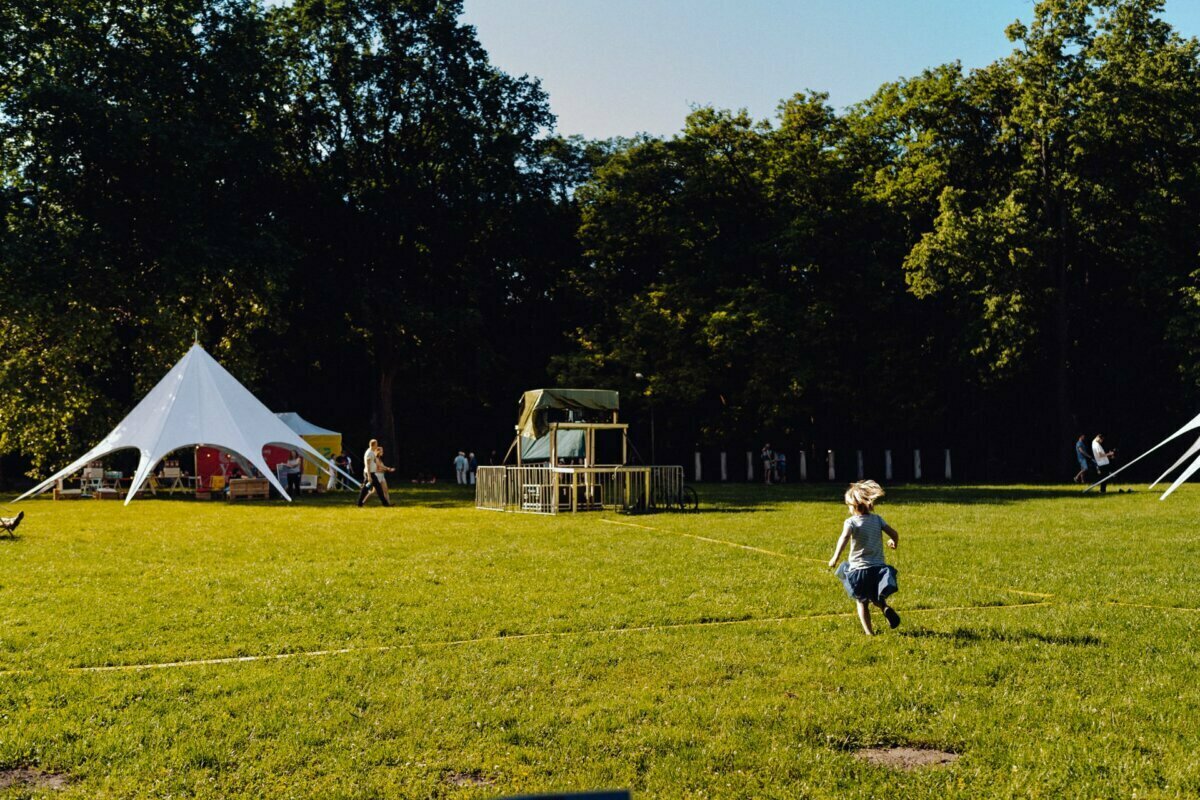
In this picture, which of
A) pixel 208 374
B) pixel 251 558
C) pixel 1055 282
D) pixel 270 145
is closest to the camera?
pixel 251 558

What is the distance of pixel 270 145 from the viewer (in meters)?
34.1

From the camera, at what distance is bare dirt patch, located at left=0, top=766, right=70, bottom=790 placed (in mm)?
5184

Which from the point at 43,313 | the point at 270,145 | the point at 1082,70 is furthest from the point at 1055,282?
the point at 43,313

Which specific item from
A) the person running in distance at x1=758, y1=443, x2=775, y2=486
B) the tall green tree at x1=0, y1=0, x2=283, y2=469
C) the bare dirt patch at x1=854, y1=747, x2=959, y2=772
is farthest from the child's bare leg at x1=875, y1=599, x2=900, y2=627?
the person running in distance at x1=758, y1=443, x2=775, y2=486

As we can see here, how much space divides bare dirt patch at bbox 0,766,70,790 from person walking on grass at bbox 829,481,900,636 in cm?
565

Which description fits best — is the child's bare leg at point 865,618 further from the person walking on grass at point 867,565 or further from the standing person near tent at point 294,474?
the standing person near tent at point 294,474

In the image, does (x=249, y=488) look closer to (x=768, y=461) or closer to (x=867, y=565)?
(x=768, y=461)

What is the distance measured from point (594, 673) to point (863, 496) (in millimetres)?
2972

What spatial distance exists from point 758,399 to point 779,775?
3700 centimetres

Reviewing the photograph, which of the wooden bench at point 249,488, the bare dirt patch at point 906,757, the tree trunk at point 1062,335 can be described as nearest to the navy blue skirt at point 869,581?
the bare dirt patch at point 906,757

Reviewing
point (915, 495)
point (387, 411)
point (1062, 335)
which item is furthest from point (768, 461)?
point (387, 411)

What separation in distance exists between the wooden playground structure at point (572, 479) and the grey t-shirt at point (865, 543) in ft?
48.6

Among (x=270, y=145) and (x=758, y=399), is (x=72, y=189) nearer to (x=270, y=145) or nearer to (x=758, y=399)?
(x=270, y=145)

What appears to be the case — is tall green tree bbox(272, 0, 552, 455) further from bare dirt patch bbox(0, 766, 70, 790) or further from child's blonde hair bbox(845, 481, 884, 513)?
bare dirt patch bbox(0, 766, 70, 790)
